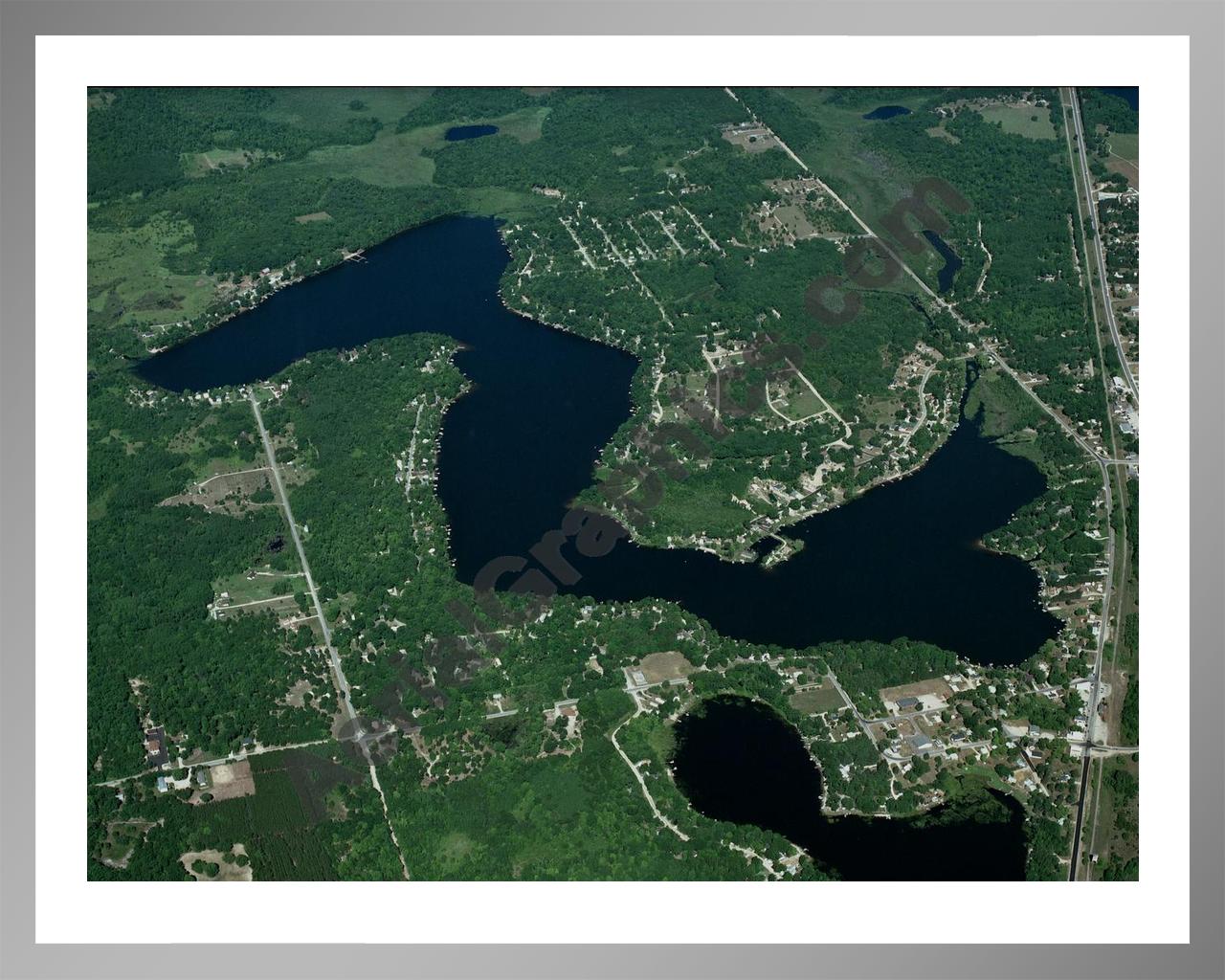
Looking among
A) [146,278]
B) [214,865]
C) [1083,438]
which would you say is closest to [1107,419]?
[1083,438]

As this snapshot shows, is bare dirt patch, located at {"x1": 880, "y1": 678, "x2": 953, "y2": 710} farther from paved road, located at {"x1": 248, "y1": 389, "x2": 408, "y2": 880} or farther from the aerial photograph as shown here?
paved road, located at {"x1": 248, "y1": 389, "x2": 408, "y2": 880}

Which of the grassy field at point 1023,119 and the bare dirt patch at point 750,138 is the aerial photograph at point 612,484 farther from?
the bare dirt patch at point 750,138

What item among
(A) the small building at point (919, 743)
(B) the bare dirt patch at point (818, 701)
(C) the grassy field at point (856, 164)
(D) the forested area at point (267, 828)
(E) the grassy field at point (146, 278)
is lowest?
(D) the forested area at point (267, 828)

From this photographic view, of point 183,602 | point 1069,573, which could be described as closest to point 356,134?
point 183,602

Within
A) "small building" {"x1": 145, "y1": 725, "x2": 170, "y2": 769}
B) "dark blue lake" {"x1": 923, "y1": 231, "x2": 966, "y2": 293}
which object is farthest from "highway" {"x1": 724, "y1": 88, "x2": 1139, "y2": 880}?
"small building" {"x1": 145, "y1": 725, "x2": 170, "y2": 769}

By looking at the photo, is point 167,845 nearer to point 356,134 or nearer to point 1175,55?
point 1175,55

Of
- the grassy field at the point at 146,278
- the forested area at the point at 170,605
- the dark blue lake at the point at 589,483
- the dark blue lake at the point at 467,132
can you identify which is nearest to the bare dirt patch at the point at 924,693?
the dark blue lake at the point at 589,483

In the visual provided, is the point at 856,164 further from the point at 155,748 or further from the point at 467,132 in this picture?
the point at 155,748
